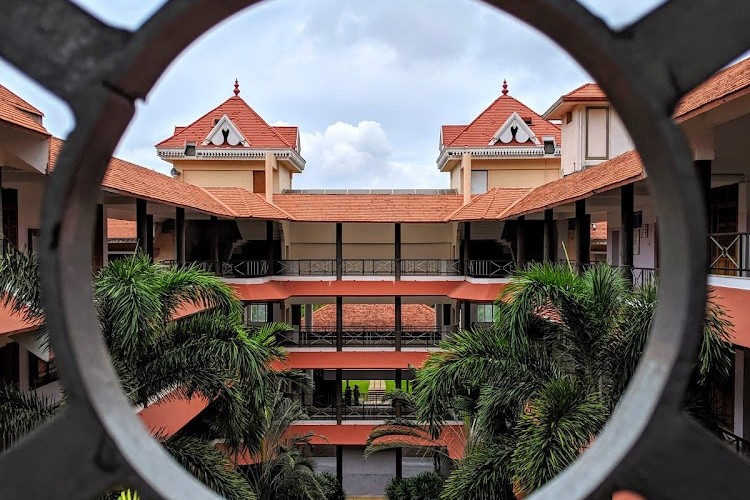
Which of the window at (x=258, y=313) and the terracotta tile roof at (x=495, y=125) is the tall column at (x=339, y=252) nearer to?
the window at (x=258, y=313)

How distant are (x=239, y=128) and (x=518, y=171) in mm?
10268

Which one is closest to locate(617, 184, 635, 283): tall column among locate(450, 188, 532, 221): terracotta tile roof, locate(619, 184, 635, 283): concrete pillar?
locate(619, 184, 635, 283): concrete pillar

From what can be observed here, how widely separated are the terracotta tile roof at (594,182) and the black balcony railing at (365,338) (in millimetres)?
6393

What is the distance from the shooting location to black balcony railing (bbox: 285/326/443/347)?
18.5 meters

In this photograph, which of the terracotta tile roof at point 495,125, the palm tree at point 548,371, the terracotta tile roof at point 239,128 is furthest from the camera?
the terracotta tile roof at point 239,128

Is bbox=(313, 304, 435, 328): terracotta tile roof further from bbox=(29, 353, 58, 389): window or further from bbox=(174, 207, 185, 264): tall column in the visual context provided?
bbox=(29, 353, 58, 389): window

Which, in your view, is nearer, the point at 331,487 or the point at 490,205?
the point at 331,487

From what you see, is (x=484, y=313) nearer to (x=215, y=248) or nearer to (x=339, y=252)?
(x=339, y=252)

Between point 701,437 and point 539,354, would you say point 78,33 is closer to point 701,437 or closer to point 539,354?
point 701,437

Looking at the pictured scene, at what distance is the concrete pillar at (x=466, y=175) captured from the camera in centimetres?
1925

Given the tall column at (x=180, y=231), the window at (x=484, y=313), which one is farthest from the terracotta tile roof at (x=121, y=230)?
the window at (x=484, y=313)

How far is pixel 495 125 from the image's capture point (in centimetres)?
2081

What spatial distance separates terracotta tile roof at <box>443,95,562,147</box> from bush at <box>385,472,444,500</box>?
11207mm

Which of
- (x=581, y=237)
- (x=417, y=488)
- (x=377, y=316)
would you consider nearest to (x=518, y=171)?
(x=581, y=237)
